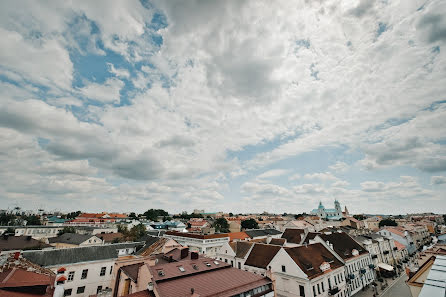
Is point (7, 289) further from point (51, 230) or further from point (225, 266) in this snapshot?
point (51, 230)

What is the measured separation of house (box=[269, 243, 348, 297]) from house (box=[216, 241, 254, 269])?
31.8 feet

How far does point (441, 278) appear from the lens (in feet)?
18.9

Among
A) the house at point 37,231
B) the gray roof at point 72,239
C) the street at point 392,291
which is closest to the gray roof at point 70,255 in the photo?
the gray roof at point 72,239

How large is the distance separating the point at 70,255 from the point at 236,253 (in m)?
33.9

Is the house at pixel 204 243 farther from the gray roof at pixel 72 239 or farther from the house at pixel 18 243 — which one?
the house at pixel 18 243

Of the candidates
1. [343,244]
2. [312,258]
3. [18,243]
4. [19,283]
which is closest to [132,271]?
[19,283]

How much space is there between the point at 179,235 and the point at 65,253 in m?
36.0

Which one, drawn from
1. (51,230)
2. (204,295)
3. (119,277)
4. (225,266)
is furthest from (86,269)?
(51,230)

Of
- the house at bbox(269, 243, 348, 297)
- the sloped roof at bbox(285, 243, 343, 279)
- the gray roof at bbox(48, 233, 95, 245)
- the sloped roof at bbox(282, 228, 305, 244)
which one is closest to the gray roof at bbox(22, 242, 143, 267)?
the gray roof at bbox(48, 233, 95, 245)

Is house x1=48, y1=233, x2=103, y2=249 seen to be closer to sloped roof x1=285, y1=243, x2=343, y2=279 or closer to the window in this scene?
the window

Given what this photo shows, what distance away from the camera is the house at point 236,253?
146 ft

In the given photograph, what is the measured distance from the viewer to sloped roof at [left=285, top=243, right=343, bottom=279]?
3269 centimetres

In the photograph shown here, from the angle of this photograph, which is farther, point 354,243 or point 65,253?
point 354,243

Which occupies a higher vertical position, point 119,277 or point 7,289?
point 7,289
